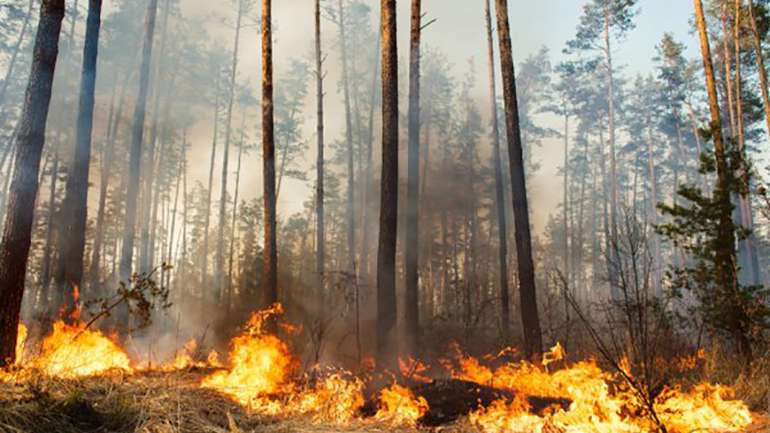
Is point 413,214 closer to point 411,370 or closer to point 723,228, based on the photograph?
point 411,370

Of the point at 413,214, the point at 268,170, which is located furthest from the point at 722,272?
the point at 268,170

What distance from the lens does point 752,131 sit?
90.4ft

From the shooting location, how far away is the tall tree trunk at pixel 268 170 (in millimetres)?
12625

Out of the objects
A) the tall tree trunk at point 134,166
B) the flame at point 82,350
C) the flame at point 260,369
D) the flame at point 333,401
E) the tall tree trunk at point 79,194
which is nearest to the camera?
the flame at point 333,401

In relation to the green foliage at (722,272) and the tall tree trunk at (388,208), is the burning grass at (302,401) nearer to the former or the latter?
the tall tree trunk at (388,208)

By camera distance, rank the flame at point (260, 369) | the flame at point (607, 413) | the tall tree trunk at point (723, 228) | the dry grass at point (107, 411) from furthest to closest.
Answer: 1. the tall tree trunk at point (723, 228)
2. the flame at point (260, 369)
3. the flame at point (607, 413)
4. the dry grass at point (107, 411)

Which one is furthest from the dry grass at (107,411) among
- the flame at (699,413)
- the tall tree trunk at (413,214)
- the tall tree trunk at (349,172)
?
the tall tree trunk at (349,172)

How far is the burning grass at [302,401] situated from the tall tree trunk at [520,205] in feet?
3.49

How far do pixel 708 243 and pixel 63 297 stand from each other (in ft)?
48.4

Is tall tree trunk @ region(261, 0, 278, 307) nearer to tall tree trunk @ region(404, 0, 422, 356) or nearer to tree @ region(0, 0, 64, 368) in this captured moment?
tall tree trunk @ region(404, 0, 422, 356)

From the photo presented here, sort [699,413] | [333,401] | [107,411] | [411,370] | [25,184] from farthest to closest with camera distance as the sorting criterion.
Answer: [411,370], [333,401], [25,184], [699,413], [107,411]

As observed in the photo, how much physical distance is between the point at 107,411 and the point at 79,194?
33.8ft

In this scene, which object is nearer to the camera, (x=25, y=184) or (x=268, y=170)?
(x=25, y=184)

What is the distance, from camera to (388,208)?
9.09m
